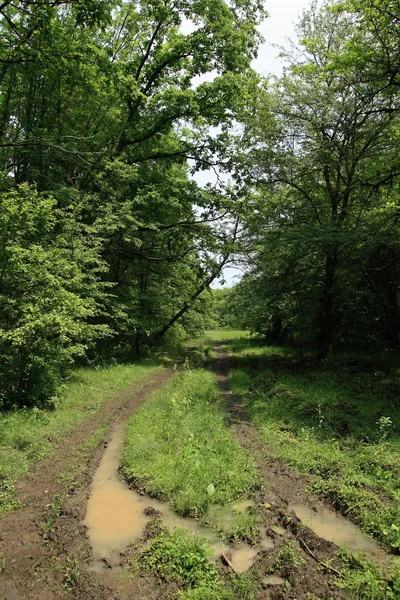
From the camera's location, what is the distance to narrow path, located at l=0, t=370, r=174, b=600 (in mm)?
3830

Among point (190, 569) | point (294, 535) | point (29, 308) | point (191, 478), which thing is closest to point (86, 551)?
point (190, 569)

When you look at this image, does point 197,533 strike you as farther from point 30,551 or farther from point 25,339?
point 25,339

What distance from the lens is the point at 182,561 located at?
13.3ft

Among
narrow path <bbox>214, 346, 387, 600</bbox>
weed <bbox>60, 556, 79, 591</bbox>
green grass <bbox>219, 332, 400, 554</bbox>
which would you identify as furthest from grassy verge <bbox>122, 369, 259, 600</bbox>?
green grass <bbox>219, 332, 400, 554</bbox>

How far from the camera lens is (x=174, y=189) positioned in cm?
1716

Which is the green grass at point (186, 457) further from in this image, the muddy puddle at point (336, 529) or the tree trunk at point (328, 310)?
the tree trunk at point (328, 310)

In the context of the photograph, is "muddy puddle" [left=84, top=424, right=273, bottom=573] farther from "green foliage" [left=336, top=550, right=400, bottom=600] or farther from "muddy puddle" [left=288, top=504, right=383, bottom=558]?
"green foliage" [left=336, top=550, right=400, bottom=600]

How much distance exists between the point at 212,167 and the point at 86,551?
15.8m

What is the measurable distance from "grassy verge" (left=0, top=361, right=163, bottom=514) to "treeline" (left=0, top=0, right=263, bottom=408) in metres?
0.70

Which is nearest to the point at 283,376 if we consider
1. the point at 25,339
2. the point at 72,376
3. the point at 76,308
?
the point at 72,376

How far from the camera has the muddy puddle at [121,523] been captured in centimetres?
428

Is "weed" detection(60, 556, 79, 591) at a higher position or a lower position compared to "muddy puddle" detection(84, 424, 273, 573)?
higher

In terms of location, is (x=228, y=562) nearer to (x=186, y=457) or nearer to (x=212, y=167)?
(x=186, y=457)

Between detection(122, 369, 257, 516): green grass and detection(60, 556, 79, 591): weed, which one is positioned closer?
detection(60, 556, 79, 591): weed
